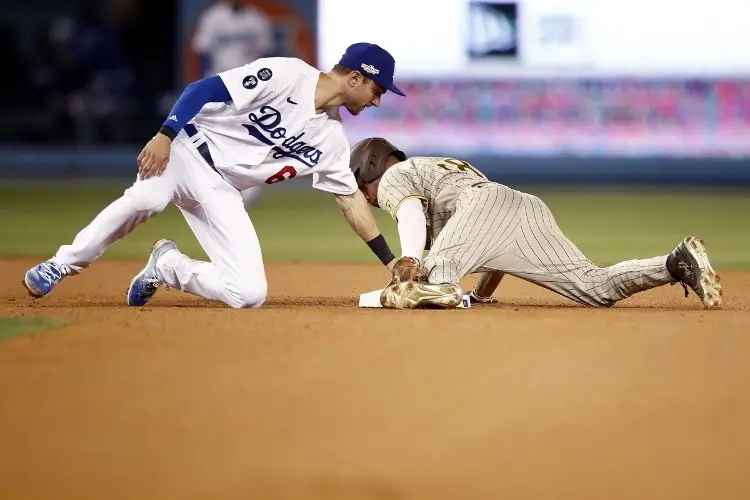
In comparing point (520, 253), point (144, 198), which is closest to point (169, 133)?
point (144, 198)

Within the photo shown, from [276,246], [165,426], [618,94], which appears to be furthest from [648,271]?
[618,94]

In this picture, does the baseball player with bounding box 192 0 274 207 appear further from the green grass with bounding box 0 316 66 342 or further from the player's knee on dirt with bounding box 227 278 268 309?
the green grass with bounding box 0 316 66 342

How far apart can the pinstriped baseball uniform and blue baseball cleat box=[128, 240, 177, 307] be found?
3.41 feet

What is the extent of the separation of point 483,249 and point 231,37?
367 inches

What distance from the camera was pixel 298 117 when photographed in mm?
5727

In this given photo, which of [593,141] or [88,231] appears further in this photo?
[593,141]

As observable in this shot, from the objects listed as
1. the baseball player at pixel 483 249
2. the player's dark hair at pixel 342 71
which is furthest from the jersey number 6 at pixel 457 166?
the player's dark hair at pixel 342 71

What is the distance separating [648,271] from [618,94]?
1101cm

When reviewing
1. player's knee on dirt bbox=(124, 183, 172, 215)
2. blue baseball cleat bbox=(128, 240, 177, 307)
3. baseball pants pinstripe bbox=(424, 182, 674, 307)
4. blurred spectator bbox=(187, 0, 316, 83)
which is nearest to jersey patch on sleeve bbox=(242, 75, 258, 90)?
player's knee on dirt bbox=(124, 183, 172, 215)

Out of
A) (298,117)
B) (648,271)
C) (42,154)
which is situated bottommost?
(42,154)

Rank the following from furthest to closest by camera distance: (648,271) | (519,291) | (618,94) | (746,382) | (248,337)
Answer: (618,94)
(519,291)
(648,271)
(248,337)
(746,382)

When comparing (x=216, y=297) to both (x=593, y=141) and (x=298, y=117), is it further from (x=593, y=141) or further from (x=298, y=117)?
(x=593, y=141)

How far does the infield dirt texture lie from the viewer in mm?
2877

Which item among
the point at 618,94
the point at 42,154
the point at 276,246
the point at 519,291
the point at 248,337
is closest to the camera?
the point at 248,337
